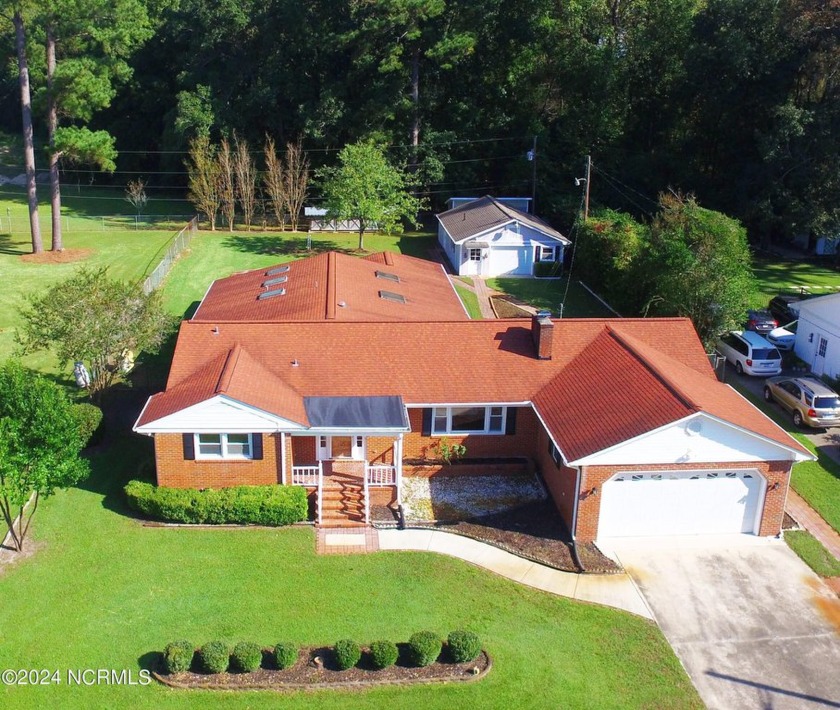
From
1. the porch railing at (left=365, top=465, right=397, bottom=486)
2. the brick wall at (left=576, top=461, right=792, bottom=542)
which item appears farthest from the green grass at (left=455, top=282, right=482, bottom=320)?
the brick wall at (left=576, top=461, right=792, bottom=542)

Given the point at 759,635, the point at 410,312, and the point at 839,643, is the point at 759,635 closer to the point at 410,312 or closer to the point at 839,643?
the point at 839,643

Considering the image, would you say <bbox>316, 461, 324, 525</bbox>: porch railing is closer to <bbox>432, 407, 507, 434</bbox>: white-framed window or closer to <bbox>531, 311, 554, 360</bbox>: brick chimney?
<bbox>432, 407, 507, 434</bbox>: white-framed window

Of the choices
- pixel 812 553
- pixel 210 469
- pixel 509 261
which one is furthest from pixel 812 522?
pixel 509 261

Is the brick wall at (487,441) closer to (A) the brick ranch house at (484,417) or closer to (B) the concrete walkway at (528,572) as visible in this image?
(A) the brick ranch house at (484,417)

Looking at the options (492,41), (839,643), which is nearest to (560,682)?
(839,643)

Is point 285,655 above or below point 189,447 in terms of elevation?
below

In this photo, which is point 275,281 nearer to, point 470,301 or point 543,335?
point 470,301

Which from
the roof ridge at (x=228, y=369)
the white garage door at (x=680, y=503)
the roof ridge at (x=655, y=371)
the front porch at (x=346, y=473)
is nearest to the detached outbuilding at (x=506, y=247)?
the roof ridge at (x=655, y=371)

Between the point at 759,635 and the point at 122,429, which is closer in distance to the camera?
the point at 759,635
